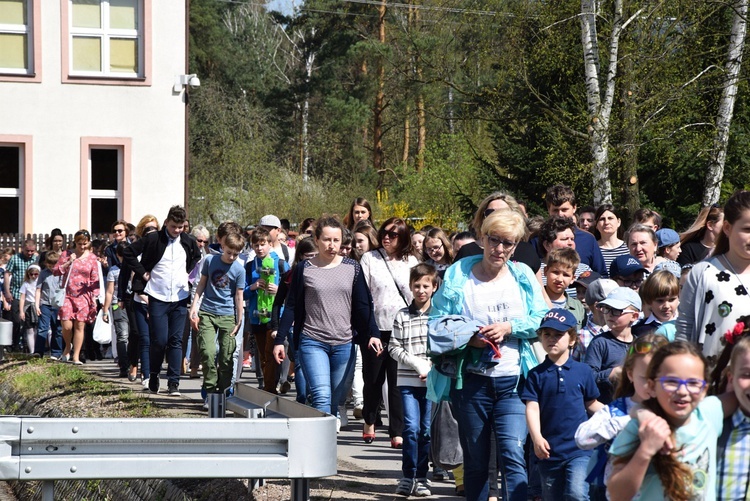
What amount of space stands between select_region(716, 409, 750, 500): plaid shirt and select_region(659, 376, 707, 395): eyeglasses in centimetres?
31

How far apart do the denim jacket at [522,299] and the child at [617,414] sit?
192cm

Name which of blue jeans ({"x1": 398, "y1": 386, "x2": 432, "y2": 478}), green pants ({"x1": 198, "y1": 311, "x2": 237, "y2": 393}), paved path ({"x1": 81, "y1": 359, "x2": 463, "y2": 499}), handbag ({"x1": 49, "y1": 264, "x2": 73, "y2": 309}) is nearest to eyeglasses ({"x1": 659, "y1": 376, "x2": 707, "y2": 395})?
paved path ({"x1": 81, "y1": 359, "x2": 463, "y2": 499})

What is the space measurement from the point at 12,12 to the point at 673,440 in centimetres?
2696

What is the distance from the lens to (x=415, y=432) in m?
8.65

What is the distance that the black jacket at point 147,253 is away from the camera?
1370 cm

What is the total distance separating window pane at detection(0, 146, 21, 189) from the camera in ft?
94.3

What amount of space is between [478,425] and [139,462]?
2207 millimetres

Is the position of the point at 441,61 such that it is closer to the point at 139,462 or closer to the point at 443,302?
the point at 443,302

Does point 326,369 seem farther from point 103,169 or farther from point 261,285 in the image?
point 103,169

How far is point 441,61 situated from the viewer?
28844 millimetres

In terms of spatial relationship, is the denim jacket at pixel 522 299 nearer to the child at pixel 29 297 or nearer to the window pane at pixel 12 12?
the child at pixel 29 297

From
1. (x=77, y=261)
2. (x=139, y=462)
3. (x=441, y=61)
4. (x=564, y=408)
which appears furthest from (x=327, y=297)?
(x=441, y=61)

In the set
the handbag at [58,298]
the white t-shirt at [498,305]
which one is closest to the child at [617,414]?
the white t-shirt at [498,305]

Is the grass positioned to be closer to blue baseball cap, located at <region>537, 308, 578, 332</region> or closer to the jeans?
the jeans
